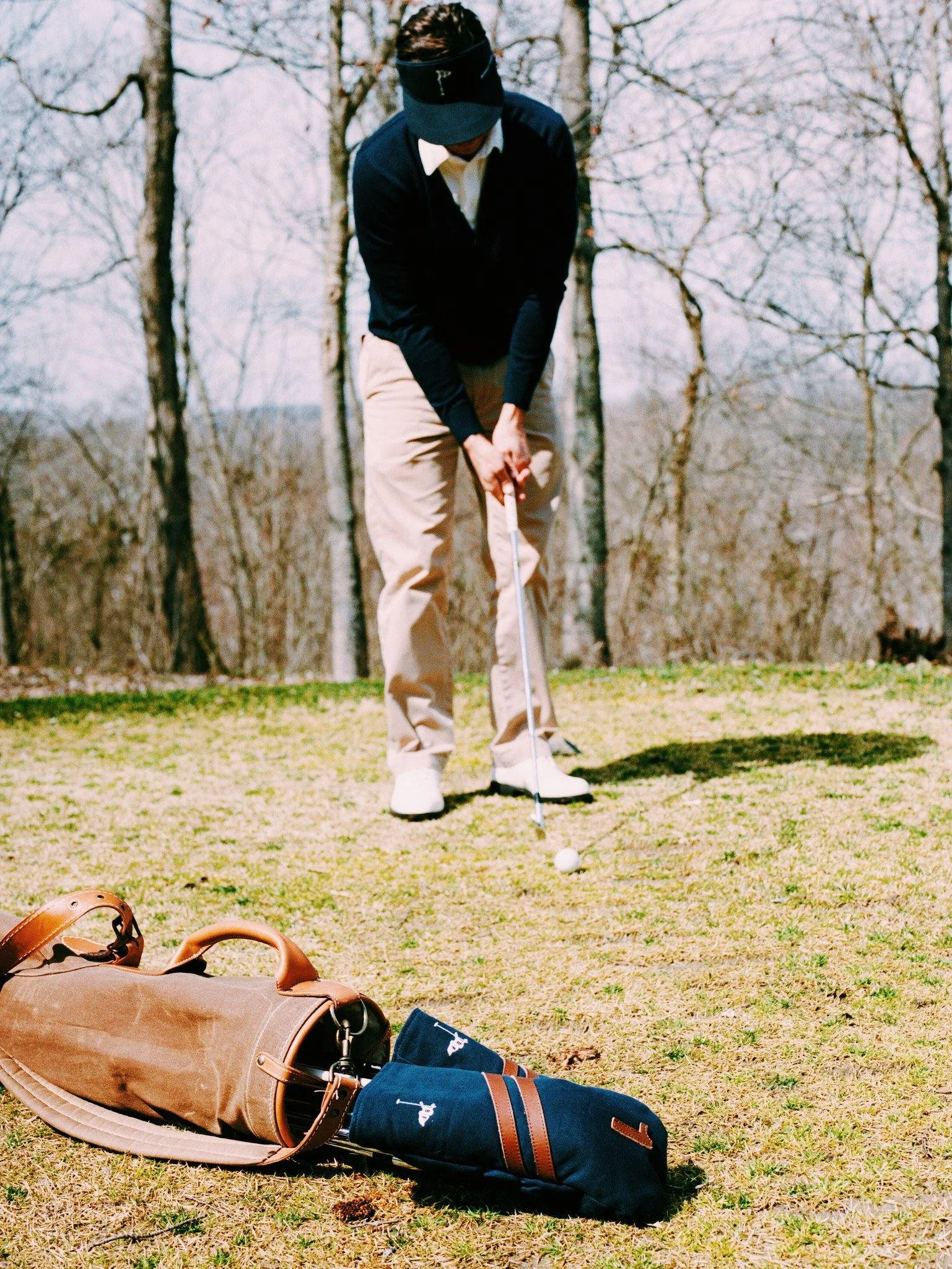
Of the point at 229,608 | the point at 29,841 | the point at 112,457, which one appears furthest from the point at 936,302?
the point at 112,457

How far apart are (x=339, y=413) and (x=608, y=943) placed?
31.4ft

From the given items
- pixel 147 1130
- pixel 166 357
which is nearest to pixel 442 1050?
pixel 147 1130

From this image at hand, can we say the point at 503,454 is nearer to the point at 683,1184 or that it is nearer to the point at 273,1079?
the point at 273,1079

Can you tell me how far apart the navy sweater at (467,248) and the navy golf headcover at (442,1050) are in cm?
203

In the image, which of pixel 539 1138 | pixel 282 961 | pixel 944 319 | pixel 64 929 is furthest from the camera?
pixel 944 319

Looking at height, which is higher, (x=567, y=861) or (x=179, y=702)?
(x=179, y=702)

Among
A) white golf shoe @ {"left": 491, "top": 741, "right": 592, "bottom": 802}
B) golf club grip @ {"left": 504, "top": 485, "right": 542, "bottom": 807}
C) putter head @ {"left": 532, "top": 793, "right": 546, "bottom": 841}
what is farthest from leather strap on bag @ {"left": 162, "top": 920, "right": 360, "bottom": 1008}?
white golf shoe @ {"left": 491, "top": 741, "right": 592, "bottom": 802}

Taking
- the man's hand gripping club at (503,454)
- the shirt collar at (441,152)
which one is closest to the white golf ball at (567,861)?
the man's hand gripping club at (503,454)

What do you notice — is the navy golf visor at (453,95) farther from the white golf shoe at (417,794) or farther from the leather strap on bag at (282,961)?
the leather strap on bag at (282,961)

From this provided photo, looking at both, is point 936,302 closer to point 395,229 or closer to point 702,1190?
point 395,229

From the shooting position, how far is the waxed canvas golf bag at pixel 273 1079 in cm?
153

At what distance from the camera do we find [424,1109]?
5.13ft

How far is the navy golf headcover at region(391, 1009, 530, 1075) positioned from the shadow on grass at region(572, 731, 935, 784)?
216cm

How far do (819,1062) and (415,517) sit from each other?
83.0 inches
